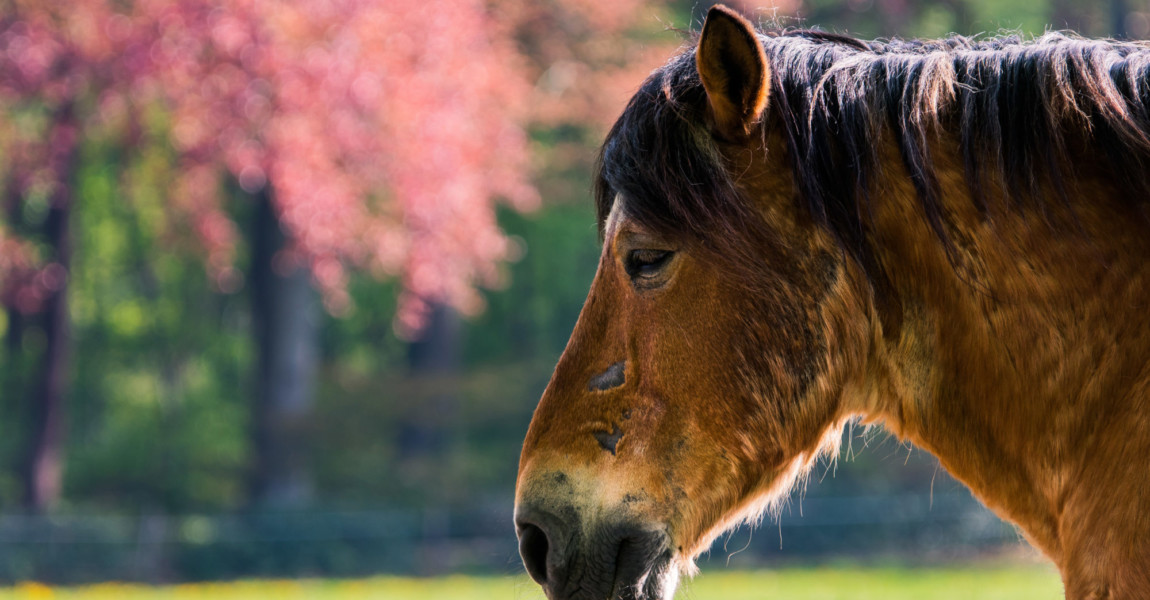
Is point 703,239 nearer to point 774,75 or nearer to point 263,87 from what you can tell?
point 774,75

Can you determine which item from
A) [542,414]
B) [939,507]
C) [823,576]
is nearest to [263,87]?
[823,576]

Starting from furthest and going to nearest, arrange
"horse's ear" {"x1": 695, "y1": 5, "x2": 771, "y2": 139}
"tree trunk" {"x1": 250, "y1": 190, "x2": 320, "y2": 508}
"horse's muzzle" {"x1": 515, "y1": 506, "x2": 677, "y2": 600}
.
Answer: "tree trunk" {"x1": 250, "y1": 190, "x2": 320, "y2": 508}, "horse's muzzle" {"x1": 515, "y1": 506, "x2": 677, "y2": 600}, "horse's ear" {"x1": 695, "y1": 5, "x2": 771, "y2": 139}

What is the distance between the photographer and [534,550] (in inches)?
93.7

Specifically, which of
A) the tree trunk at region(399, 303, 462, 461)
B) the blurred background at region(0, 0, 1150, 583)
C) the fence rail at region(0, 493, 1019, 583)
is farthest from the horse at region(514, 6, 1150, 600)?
the tree trunk at region(399, 303, 462, 461)

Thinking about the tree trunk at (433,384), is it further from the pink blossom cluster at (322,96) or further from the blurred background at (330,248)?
the pink blossom cluster at (322,96)

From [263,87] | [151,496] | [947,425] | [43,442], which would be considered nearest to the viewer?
[947,425]

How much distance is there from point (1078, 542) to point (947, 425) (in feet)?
1.13

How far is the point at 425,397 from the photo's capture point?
70.3 feet

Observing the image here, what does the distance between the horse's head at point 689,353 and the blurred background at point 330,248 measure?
7.50 meters

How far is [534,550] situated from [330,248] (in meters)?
12.6

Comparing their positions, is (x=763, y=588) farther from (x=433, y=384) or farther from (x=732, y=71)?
(x=433, y=384)

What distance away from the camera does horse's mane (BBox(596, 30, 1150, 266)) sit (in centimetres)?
204

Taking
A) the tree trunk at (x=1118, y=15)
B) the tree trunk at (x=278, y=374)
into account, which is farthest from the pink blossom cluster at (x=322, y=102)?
the tree trunk at (x=1118, y=15)

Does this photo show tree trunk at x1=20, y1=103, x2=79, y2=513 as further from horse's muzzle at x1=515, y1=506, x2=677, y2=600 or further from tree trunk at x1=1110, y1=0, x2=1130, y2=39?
horse's muzzle at x1=515, y1=506, x2=677, y2=600
